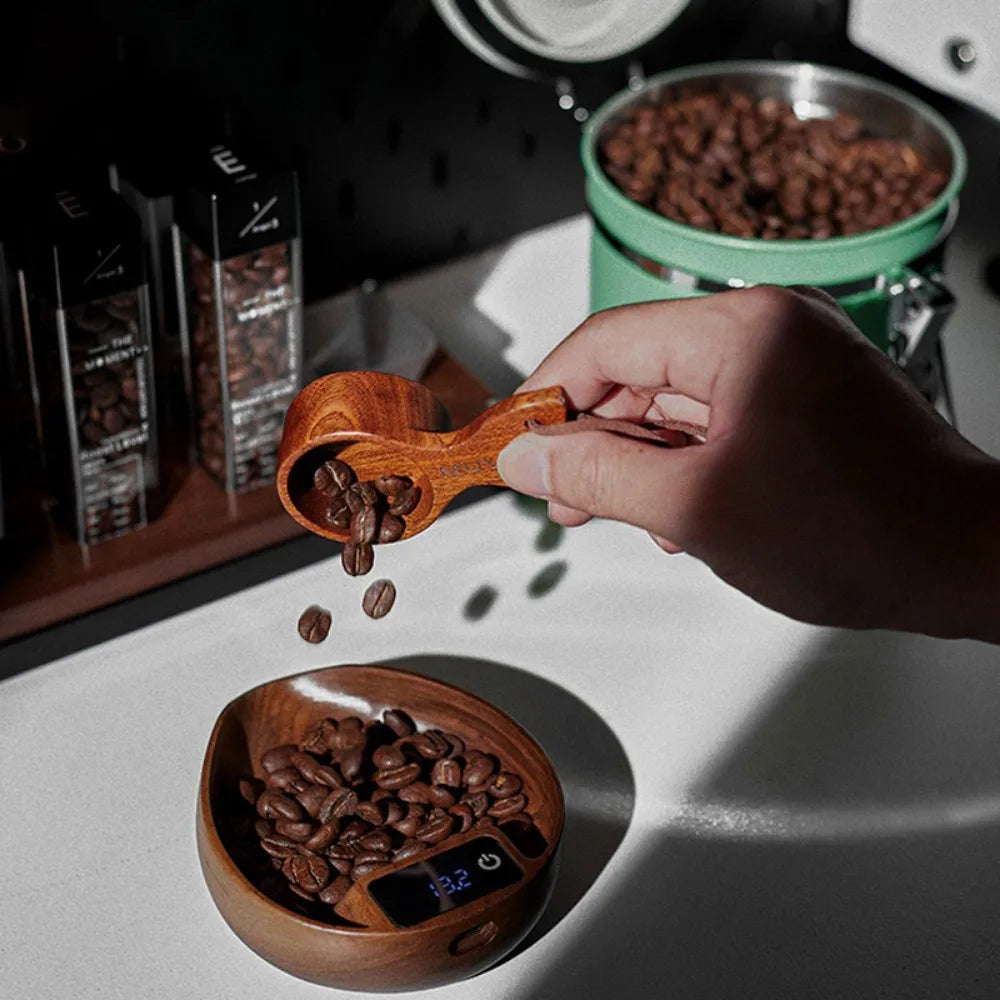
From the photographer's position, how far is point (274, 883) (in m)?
0.89

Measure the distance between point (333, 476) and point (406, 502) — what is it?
5cm

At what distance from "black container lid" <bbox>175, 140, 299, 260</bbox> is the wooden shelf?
18cm

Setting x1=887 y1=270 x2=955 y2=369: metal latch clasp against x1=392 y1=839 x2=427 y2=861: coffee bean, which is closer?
x1=392 y1=839 x2=427 y2=861: coffee bean

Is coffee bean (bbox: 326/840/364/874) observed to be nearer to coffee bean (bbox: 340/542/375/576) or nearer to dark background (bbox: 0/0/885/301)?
coffee bean (bbox: 340/542/375/576)

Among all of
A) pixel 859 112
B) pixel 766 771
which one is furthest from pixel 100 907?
pixel 859 112

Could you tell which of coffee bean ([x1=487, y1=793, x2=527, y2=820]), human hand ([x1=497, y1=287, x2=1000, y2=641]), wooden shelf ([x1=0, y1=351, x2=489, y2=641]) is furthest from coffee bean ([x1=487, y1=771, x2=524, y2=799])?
wooden shelf ([x1=0, y1=351, x2=489, y2=641])

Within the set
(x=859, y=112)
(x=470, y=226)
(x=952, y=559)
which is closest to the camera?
(x=952, y=559)

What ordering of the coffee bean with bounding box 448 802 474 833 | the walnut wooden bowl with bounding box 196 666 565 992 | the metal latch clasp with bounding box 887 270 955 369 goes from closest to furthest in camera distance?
the walnut wooden bowl with bounding box 196 666 565 992 < the coffee bean with bounding box 448 802 474 833 < the metal latch clasp with bounding box 887 270 955 369

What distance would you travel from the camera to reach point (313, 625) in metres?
0.96

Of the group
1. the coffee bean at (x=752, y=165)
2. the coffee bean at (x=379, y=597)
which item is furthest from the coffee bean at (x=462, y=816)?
the coffee bean at (x=752, y=165)

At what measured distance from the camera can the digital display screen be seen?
2.75 feet

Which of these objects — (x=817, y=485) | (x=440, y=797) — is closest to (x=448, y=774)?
(x=440, y=797)

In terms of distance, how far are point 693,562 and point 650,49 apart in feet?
1.82

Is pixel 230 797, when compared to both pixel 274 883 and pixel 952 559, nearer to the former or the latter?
pixel 274 883
